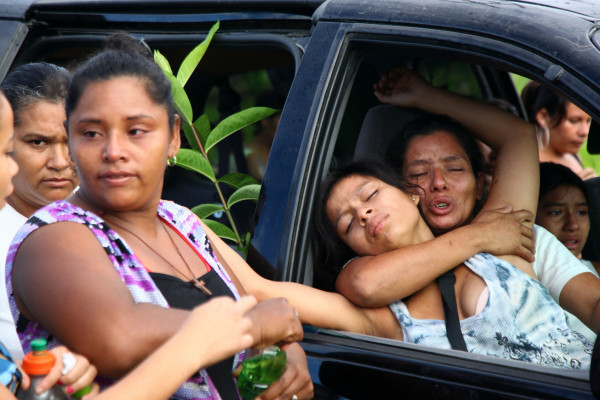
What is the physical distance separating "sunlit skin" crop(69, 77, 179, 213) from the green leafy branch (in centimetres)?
77

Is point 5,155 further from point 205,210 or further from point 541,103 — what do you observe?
point 541,103

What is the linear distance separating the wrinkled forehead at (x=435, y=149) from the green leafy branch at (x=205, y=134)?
593 millimetres

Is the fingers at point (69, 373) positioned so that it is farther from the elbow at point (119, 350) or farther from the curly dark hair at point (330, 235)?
the curly dark hair at point (330, 235)

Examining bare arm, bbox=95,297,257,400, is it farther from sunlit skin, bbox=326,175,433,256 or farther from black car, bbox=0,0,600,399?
sunlit skin, bbox=326,175,433,256

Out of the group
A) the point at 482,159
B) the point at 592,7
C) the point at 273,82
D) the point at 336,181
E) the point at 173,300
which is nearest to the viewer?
the point at 173,300

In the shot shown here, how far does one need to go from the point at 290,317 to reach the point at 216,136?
114cm

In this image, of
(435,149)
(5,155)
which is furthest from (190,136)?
(5,155)

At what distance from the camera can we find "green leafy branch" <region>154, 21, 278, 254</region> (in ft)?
8.78

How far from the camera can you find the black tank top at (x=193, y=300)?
5.87ft

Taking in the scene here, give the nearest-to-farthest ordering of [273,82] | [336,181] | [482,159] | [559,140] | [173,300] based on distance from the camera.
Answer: [173,300] < [336,181] < [482,159] < [273,82] < [559,140]

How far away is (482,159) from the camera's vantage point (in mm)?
3049

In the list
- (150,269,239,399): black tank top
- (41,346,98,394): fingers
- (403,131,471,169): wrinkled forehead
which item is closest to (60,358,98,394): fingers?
(41,346,98,394): fingers

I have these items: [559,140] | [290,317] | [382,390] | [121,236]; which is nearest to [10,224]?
[121,236]

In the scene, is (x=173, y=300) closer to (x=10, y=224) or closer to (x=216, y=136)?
(x=10, y=224)
